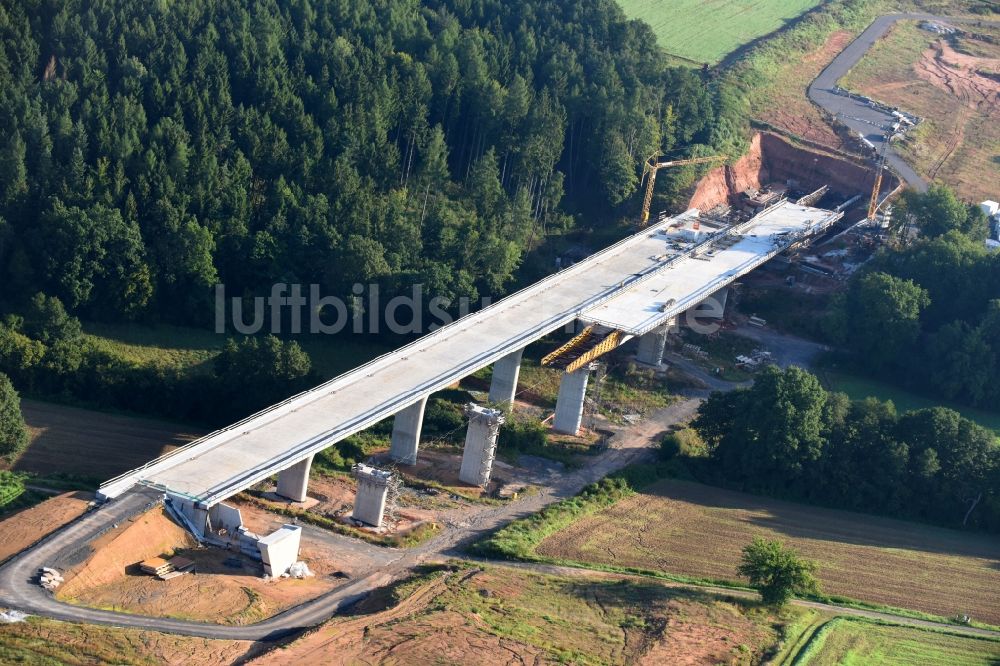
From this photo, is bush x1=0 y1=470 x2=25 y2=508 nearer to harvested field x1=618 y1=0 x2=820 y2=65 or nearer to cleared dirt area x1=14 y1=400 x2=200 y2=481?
cleared dirt area x1=14 y1=400 x2=200 y2=481

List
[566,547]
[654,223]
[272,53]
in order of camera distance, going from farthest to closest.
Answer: [654,223] → [272,53] → [566,547]

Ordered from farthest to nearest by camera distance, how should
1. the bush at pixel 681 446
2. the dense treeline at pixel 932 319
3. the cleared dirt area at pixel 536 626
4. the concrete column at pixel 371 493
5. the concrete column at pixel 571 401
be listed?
the dense treeline at pixel 932 319 < the concrete column at pixel 571 401 < the bush at pixel 681 446 < the concrete column at pixel 371 493 < the cleared dirt area at pixel 536 626

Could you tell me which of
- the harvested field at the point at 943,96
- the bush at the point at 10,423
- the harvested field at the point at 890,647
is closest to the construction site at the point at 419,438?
the bush at the point at 10,423

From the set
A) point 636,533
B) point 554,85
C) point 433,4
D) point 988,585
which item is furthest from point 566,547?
point 433,4

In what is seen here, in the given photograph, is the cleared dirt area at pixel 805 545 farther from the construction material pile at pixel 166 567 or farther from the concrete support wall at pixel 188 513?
the construction material pile at pixel 166 567

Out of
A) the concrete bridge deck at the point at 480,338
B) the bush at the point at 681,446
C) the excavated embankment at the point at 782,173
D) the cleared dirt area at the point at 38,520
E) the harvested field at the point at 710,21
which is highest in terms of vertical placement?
the harvested field at the point at 710,21

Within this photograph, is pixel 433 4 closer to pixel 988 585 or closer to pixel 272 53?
pixel 272 53
